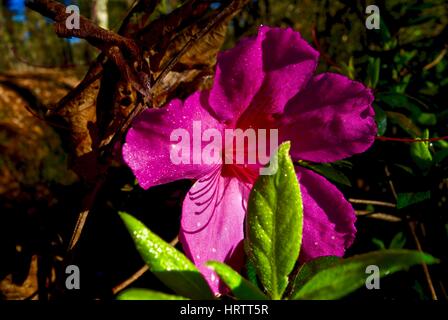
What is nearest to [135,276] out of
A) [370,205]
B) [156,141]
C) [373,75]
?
[156,141]

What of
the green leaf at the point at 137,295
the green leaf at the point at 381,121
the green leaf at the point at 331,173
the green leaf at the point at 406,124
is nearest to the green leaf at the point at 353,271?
the green leaf at the point at 137,295

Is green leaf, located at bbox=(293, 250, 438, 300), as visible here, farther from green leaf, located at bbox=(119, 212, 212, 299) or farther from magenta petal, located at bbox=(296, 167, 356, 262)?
magenta petal, located at bbox=(296, 167, 356, 262)

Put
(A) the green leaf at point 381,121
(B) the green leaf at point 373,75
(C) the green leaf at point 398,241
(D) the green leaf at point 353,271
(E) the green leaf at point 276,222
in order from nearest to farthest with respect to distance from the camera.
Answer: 1. (D) the green leaf at point 353,271
2. (E) the green leaf at point 276,222
3. (A) the green leaf at point 381,121
4. (C) the green leaf at point 398,241
5. (B) the green leaf at point 373,75

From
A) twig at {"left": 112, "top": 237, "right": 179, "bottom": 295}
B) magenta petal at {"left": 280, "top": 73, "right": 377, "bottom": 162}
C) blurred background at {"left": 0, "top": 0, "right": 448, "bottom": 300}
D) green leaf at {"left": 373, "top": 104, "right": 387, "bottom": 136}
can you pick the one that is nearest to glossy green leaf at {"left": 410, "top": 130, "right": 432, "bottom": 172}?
blurred background at {"left": 0, "top": 0, "right": 448, "bottom": 300}

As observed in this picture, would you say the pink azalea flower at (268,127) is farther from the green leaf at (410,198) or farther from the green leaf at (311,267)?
the green leaf at (410,198)

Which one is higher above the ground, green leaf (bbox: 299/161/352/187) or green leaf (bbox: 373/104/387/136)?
green leaf (bbox: 373/104/387/136)

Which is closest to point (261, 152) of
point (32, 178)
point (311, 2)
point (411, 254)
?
point (411, 254)
